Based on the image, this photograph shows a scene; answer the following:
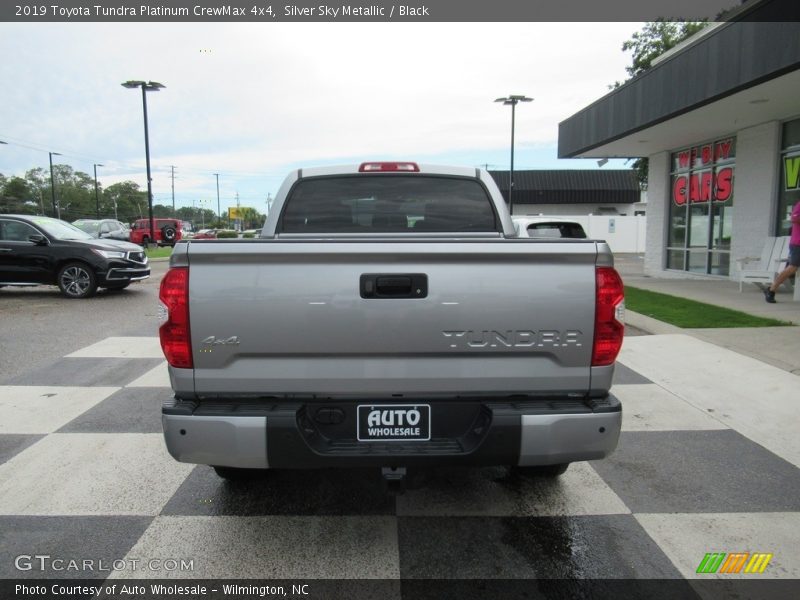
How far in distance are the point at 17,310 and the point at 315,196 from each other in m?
8.80

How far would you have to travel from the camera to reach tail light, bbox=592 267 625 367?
2.59m

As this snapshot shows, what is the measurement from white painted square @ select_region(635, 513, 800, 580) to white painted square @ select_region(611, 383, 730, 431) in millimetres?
1425

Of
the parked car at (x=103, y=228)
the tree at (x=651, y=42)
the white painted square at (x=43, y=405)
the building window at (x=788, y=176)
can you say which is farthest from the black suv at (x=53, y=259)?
the tree at (x=651, y=42)

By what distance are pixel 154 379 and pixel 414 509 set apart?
3.84m

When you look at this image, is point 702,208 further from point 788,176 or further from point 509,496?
point 509,496

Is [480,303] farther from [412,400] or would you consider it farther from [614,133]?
[614,133]

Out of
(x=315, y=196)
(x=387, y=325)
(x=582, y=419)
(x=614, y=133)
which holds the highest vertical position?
(x=614, y=133)

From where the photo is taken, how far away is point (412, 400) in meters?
2.64

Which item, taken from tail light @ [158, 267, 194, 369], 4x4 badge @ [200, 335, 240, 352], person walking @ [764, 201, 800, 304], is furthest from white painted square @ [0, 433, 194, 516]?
person walking @ [764, 201, 800, 304]

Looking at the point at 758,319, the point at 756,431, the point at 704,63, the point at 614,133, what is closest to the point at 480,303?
the point at 756,431

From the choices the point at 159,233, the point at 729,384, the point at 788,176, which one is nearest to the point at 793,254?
the point at 788,176

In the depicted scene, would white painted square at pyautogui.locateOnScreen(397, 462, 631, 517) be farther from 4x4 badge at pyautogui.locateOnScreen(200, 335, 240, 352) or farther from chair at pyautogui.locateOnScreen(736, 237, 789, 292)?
chair at pyautogui.locateOnScreen(736, 237, 789, 292)

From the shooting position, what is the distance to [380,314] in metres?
2.54

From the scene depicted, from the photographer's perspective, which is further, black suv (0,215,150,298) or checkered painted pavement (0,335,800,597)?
black suv (0,215,150,298)
